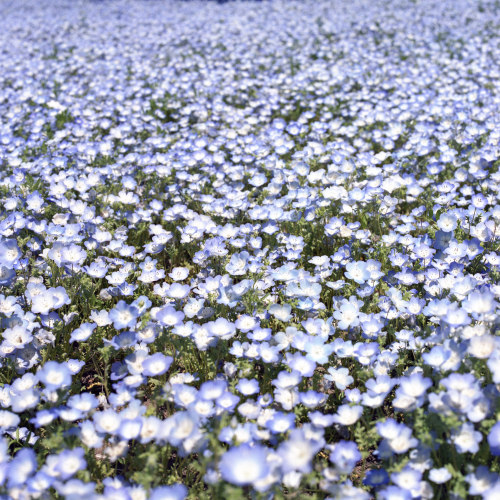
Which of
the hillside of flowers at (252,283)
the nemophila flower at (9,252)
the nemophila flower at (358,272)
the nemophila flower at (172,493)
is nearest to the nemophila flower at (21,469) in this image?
the hillside of flowers at (252,283)

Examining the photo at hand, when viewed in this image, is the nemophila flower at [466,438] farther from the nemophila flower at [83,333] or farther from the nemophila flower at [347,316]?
the nemophila flower at [83,333]

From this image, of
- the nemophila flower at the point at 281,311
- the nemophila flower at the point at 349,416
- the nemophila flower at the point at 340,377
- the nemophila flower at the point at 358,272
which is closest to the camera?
the nemophila flower at the point at 349,416

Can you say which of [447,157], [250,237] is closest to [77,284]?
[250,237]

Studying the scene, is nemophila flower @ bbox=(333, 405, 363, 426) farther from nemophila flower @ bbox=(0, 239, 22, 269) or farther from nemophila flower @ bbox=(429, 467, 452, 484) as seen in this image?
nemophila flower @ bbox=(0, 239, 22, 269)

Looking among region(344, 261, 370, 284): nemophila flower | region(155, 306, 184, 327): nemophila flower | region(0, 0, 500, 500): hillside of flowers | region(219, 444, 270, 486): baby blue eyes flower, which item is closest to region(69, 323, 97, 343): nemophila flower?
region(0, 0, 500, 500): hillside of flowers

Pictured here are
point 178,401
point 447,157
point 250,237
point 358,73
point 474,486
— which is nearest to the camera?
point 474,486

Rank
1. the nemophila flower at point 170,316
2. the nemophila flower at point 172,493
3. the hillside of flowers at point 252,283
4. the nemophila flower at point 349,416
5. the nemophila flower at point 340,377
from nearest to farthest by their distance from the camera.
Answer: the nemophila flower at point 172,493 < the hillside of flowers at point 252,283 < the nemophila flower at point 349,416 < the nemophila flower at point 340,377 < the nemophila flower at point 170,316

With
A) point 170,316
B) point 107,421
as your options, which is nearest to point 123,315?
point 170,316

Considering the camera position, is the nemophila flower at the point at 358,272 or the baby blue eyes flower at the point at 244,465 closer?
the baby blue eyes flower at the point at 244,465

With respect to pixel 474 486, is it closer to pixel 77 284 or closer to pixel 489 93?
pixel 77 284
